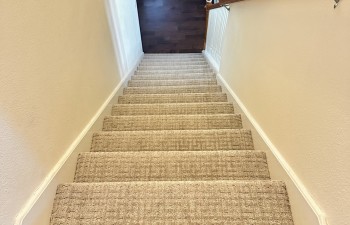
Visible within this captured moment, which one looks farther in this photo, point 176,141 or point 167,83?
point 167,83

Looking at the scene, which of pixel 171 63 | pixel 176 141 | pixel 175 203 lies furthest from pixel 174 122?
pixel 171 63

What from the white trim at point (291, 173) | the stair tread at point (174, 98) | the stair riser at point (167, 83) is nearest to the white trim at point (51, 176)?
the stair tread at point (174, 98)

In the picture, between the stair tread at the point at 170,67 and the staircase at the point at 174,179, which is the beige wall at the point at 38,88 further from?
the stair tread at the point at 170,67

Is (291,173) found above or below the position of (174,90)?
above

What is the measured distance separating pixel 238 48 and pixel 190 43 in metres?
3.40

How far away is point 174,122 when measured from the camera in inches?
72.9

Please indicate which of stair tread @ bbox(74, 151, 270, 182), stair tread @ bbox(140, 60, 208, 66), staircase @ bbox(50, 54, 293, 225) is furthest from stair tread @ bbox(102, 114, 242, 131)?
stair tread @ bbox(140, 60, 208, 66)

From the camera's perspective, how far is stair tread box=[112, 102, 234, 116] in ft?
6.92

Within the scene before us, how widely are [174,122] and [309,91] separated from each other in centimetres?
105

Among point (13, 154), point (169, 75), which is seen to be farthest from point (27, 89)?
point (169, 75)

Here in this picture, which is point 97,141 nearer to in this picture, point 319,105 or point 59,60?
point 59,60

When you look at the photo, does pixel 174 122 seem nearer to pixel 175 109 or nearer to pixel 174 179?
pixel 175 109

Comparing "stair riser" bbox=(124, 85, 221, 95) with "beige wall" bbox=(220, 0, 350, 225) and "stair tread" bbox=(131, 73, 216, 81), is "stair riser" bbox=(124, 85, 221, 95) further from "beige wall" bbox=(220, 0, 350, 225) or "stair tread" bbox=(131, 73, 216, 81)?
"beige wall" bbox=(220, 0, 350, 225)

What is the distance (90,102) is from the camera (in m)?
1.65
